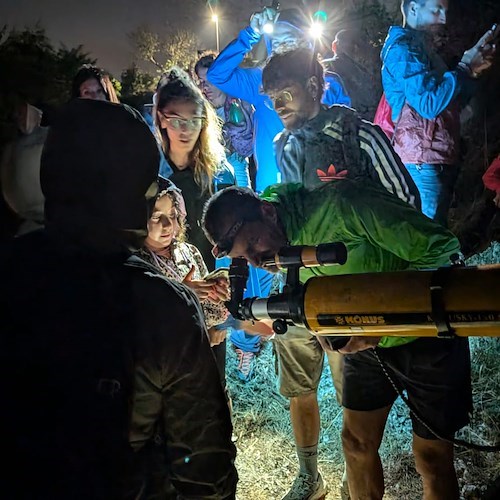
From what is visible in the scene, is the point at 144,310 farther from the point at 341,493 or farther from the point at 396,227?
the point at 341,493

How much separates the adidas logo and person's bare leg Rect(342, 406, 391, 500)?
1.13 meters

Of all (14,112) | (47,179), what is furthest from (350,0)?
(47,179)

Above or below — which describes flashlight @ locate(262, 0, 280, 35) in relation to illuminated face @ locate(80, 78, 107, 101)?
above

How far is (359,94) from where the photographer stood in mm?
5516

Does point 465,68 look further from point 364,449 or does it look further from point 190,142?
point 364,449

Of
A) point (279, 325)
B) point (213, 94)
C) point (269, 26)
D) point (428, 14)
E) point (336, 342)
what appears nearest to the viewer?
point (279, 325)

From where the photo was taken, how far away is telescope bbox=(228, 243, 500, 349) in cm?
144

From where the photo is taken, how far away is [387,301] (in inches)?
60.2

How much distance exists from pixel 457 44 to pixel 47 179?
13.9ft

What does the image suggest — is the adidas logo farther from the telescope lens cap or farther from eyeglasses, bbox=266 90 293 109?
the telescope lens cap

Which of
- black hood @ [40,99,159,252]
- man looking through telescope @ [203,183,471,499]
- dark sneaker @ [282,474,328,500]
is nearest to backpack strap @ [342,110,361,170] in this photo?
man looking through telescope @ [203,183,471,499]

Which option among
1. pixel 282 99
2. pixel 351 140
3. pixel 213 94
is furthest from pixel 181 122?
pixel 213 94

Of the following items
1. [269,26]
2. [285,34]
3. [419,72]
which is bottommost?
[419,72]

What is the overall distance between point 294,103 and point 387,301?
58.2 inches
